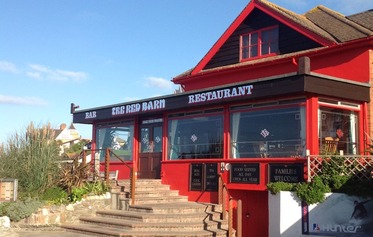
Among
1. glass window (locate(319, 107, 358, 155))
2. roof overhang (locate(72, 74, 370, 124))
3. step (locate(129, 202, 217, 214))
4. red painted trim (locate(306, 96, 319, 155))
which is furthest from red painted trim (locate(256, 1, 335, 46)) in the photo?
step (locate(129, 202, 217, 214))

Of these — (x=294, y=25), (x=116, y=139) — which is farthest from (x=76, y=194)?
(x=294, y=25)

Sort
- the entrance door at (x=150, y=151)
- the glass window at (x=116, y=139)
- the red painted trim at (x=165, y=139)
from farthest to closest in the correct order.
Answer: the glass window at (x=116, y=139), the entrance door at (x=150, y=151), the red painted trim at (x=165, y=139)

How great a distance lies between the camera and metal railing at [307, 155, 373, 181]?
11.0 metres

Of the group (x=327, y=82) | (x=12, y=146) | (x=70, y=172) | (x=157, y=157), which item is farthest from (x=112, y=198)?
(x=327, y=82)

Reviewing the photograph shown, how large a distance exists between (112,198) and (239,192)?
412 cm

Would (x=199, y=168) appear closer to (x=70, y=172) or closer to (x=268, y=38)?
(x=70, y=172)

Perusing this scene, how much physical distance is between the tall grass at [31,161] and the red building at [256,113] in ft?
10.9

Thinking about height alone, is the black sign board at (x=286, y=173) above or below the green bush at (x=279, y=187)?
above

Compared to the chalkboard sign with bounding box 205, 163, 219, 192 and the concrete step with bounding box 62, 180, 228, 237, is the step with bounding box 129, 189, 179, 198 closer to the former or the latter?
the concrete step with bounding box 62, 180, 228, 237

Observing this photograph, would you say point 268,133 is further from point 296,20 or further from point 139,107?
point 139,107

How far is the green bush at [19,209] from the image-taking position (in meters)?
13.6

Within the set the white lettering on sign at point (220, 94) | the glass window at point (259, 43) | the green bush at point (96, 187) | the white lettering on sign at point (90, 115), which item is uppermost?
the glass window at point (259, 43)

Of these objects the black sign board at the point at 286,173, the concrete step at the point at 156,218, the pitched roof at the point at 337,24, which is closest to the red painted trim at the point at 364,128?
the pitched roof at the point at 337,24

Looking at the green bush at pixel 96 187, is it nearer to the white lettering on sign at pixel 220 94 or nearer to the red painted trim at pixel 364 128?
the white lettering on sign at pixel 220 94
